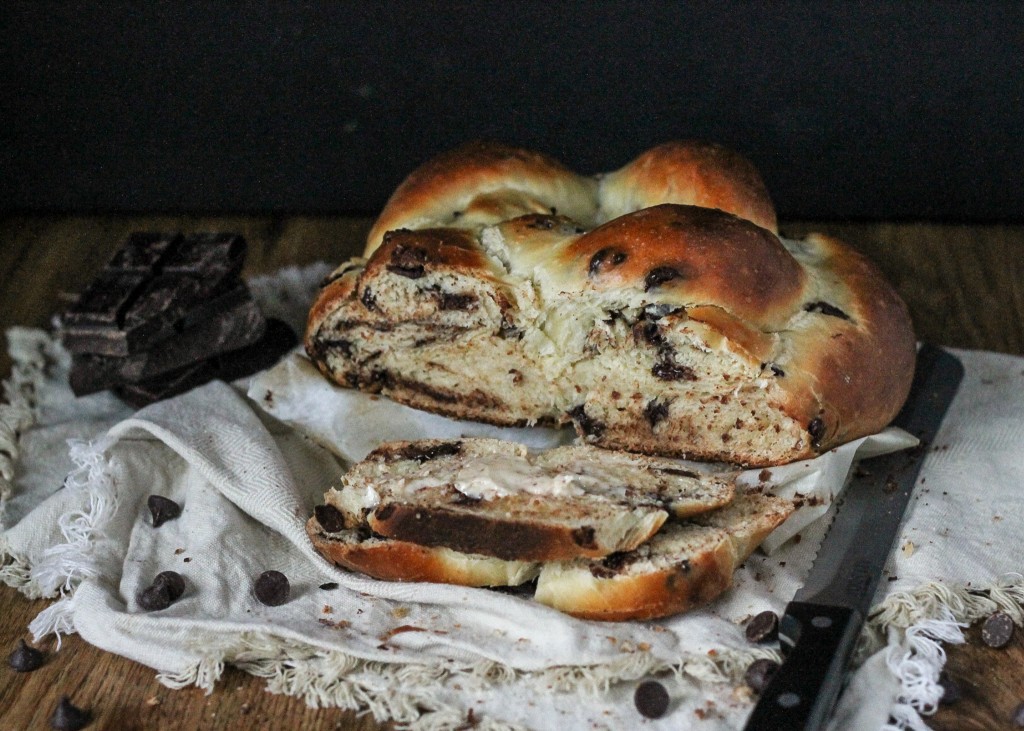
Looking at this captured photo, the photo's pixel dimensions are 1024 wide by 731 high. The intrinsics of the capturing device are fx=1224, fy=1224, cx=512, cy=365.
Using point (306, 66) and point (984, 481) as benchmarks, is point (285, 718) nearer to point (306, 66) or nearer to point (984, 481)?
point (984, 481)

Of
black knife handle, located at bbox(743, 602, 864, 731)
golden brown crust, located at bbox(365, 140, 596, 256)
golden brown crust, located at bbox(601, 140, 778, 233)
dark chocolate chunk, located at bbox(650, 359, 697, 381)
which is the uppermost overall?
golden brown crust, located at bbox(601, 140, 778, 233)

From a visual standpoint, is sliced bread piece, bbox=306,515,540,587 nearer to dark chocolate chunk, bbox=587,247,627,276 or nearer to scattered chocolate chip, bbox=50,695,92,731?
scattered chocolate chip, bbox=50,695,92,731

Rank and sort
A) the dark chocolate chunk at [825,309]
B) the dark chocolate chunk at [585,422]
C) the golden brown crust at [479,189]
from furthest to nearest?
the golden brown crust at [479,189] < the dark chocolate chunk at [585,422] < the dark chocolate chunk at [825,309]

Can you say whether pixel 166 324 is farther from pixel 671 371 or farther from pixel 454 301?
pixel 671 371

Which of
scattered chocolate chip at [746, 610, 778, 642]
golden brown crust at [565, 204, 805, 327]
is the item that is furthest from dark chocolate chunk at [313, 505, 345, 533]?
scattered chocolate chip at [746, 610, 778, 642]

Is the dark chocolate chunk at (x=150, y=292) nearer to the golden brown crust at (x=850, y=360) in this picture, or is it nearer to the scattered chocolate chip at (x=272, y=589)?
the scattered chocolate chip at (x=272, y=589)

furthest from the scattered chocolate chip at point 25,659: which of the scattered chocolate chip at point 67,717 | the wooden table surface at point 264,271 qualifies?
the scattered chocolate chip at point 67,717

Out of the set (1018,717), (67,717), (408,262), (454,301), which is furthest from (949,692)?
(67,717)
